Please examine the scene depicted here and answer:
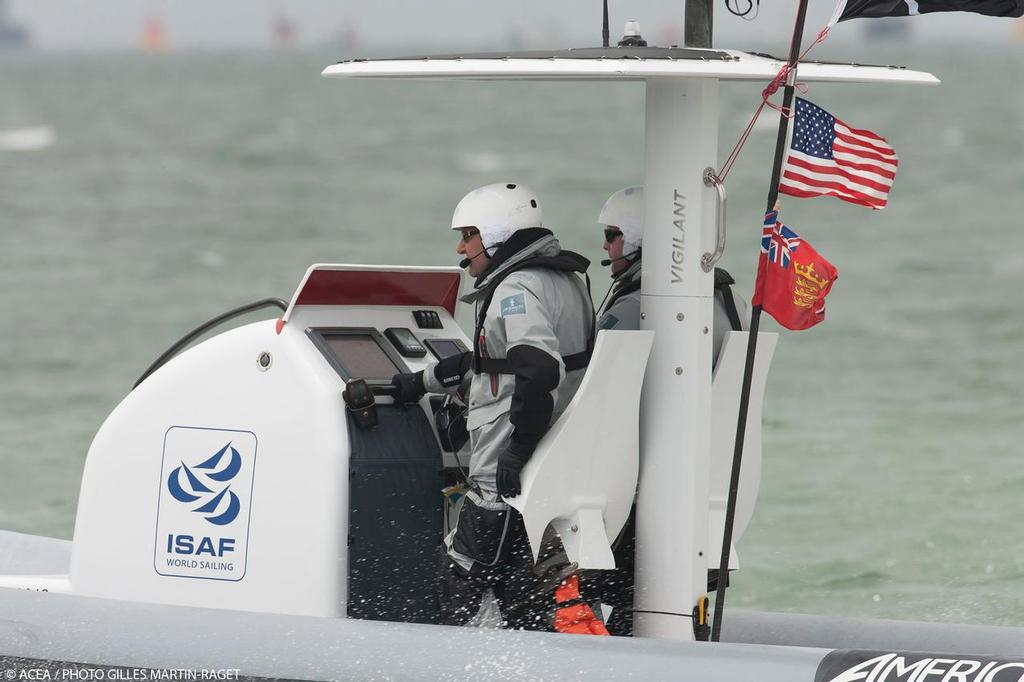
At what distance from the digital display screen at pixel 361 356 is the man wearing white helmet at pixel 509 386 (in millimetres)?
163

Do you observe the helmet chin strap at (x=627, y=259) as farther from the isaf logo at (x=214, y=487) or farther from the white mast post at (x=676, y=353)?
the isaf logo at (x=214, y=487)

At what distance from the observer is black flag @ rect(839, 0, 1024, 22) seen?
4.46m

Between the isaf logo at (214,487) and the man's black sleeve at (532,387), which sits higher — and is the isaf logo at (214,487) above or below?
below

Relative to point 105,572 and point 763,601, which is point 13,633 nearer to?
point 105,572

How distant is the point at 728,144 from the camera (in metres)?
47.6

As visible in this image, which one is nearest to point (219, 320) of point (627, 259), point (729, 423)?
point (627, 259)

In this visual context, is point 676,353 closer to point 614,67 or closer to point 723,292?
point 723,292

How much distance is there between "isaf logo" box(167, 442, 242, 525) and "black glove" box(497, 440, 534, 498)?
815mm

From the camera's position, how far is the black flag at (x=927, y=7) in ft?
14.6

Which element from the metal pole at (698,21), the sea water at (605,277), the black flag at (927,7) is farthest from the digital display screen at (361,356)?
the sea water at (605,277)

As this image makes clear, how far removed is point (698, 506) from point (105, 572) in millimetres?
1852

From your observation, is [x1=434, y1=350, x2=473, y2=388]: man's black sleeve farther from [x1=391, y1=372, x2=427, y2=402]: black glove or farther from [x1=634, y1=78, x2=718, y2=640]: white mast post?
[x1=634, y1=78, x2=718, y2=640]: white mast post

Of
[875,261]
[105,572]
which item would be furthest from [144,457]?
[875,261]

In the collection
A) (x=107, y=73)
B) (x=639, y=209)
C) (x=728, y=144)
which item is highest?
(x=107, y=73)
